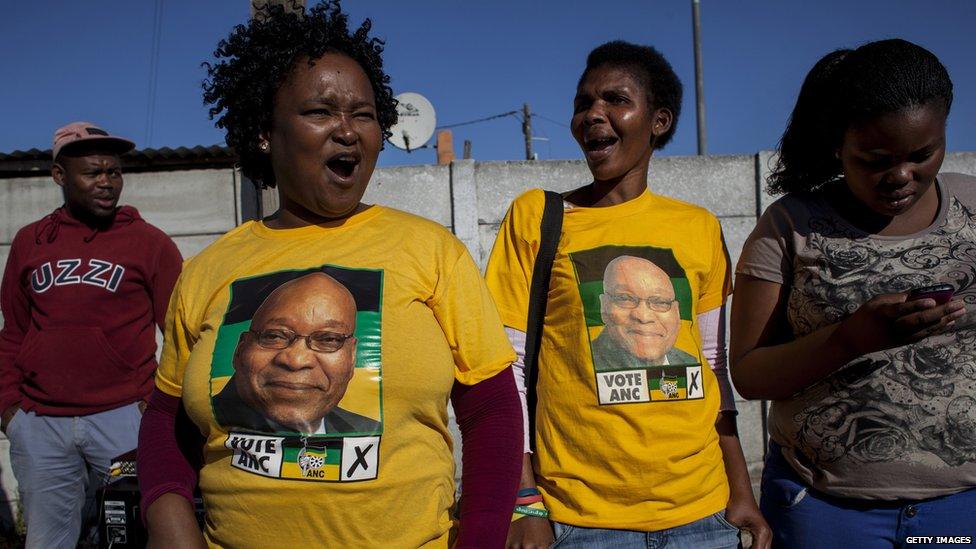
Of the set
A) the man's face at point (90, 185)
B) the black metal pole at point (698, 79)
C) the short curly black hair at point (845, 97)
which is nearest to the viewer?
the short curly black hair at point (845, 97)

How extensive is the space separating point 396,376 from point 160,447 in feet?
2.06

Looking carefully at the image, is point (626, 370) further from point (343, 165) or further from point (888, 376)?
point (343, 165)

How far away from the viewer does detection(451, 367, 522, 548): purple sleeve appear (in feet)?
5.03

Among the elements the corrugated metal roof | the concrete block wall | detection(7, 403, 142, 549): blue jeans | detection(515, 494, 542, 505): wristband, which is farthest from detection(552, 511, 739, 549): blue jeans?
the corrugated metal roof

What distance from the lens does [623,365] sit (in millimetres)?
2029

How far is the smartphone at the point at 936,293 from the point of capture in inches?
62.7

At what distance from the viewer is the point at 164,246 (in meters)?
3.73

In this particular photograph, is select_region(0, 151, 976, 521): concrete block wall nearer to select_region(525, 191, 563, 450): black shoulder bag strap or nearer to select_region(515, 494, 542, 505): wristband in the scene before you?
select_region(525, 191, 563, 450): black shoulder bag strap

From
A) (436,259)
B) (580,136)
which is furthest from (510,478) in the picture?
(580,136)

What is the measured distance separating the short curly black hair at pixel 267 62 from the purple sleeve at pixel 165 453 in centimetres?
66

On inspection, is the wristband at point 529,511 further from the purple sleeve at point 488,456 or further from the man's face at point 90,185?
the man's face at point 90,185

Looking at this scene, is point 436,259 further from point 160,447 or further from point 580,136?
point 580,136

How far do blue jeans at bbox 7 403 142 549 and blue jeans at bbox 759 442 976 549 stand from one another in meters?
2.97

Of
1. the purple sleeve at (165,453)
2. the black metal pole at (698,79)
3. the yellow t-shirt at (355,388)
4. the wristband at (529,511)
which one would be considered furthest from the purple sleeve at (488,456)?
the black metal pole at (698,79)
